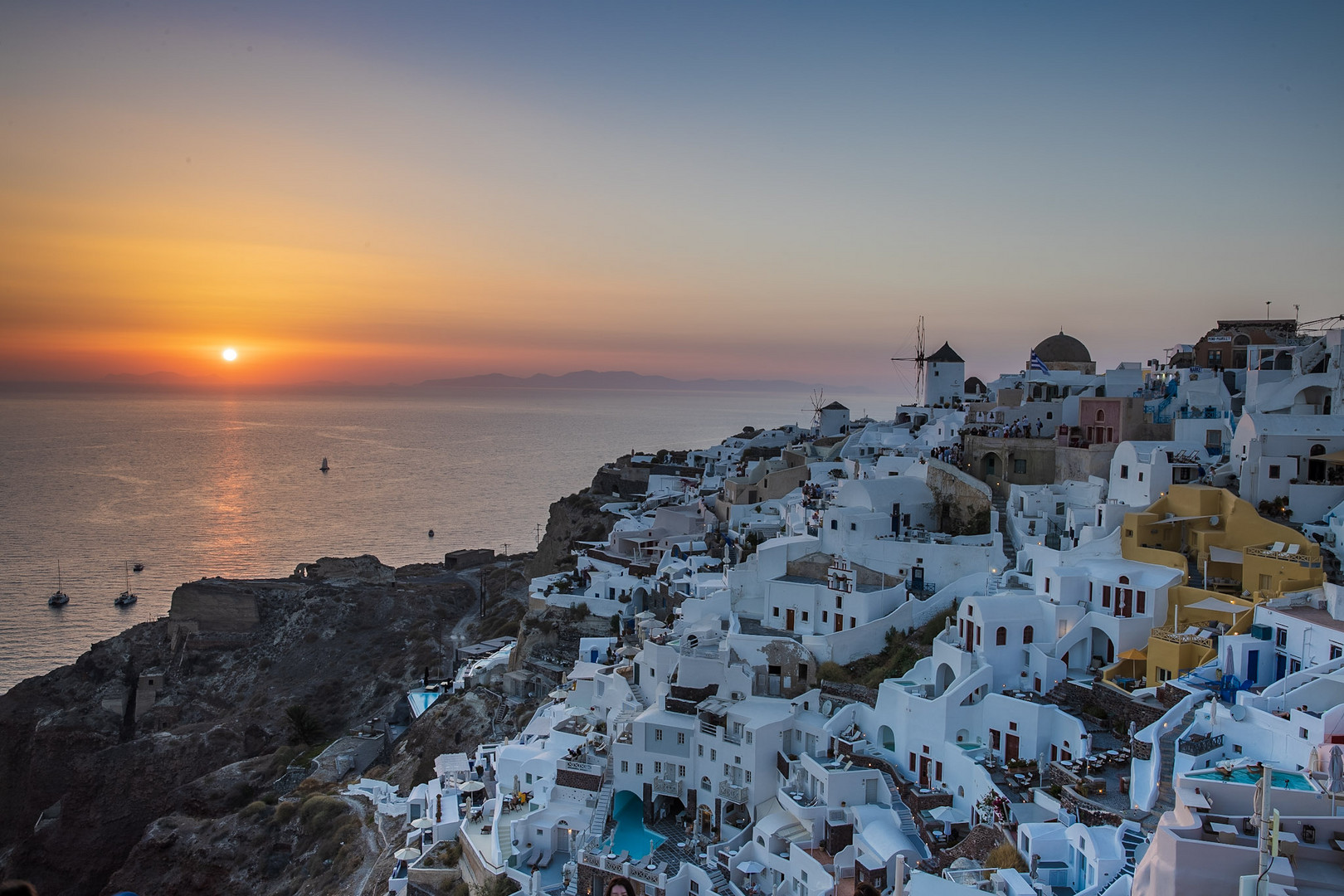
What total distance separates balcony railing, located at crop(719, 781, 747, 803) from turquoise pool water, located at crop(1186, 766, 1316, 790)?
Result: 9.03 meters

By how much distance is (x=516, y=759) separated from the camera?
850 inches

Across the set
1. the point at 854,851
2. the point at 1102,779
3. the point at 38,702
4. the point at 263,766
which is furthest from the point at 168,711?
the point at 1102,779

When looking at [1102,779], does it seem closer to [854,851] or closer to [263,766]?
[854,851]

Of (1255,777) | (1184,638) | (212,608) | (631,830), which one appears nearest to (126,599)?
(212,608)

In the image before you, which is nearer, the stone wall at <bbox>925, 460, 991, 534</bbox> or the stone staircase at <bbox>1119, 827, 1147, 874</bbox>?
the stone staircase at <bbox>1119, 827, 1147, 874</bbox>

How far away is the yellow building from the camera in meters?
16.0

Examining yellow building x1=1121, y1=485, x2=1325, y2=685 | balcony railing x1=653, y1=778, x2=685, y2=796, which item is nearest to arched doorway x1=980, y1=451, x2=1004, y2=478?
yellow building x1=1121, y1=485, x2=1325, y2=685

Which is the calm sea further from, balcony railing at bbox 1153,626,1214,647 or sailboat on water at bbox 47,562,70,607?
balcony railing at bbox 1153,626,1214,647

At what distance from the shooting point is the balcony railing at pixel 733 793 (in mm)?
18344

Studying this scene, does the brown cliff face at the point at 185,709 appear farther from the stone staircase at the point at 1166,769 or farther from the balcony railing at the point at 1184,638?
the stone staircase at the point at 1166,769

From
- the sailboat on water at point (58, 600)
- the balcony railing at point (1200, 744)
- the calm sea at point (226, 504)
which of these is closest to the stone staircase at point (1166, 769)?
the balcony railing at point (1200, 744)

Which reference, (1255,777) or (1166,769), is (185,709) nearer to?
(1166,769)

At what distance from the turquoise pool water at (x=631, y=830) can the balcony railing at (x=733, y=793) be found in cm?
159

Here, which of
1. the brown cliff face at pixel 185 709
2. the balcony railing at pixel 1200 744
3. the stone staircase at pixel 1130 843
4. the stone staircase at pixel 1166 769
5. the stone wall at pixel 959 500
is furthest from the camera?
the brown cliff face at pixel 185 709
